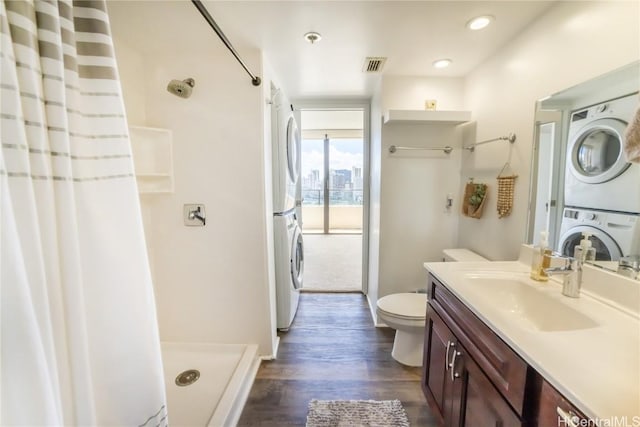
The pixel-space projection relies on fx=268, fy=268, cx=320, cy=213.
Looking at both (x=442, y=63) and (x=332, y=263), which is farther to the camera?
(x=332, y=263)

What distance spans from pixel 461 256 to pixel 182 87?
2.38 metres

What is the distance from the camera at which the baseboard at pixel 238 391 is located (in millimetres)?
1493

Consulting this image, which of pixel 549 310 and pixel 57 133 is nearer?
pixel 57 133

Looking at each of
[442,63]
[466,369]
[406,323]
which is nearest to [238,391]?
[406,323]

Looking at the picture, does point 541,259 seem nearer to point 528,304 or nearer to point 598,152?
point 528,304

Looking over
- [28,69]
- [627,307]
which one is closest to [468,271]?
[627,307]

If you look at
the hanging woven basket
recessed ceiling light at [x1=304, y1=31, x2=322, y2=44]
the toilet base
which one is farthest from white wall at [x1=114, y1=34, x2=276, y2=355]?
the hanging woven basket

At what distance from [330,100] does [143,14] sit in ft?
6.32

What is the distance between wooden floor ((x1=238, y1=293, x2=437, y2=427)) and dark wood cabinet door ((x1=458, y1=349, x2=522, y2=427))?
0.60m

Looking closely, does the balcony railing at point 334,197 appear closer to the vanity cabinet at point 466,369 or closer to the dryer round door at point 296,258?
the dryer round door at point 296,258

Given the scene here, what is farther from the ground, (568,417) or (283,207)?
(283,207)

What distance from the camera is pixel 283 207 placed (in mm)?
2350

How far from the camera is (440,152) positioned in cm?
242

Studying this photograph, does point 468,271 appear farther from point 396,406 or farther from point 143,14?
point 143,14
